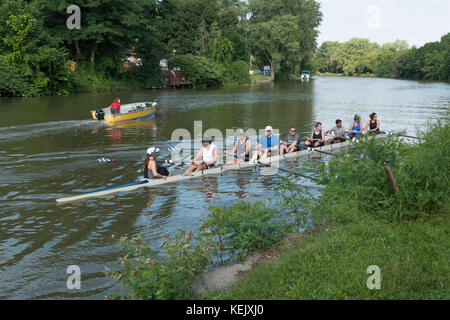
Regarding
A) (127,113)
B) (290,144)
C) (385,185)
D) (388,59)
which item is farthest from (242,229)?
(388,59)

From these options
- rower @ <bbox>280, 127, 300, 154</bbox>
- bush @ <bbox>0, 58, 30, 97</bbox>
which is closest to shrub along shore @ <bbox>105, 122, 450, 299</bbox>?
rower @ <bbox>280, 127, 300, 154</bbox>

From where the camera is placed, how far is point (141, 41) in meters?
53.4

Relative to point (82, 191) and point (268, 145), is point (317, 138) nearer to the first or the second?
point (268, 145)

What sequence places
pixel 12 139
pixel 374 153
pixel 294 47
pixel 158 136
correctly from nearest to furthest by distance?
pixel 374 153 → pixel 12 139 → pixel 158 136 → pixel 294 47

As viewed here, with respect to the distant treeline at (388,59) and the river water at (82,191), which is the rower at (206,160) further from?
the distant treeline at (388,59)

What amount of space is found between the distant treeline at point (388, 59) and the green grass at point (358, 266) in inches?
3526

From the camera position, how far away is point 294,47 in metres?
73.4

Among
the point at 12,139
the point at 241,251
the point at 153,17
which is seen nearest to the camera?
the point at 241,251

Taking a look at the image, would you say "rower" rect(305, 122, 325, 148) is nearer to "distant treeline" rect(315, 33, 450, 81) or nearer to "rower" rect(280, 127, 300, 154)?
"rower" rect(280, 127, 300, 154)

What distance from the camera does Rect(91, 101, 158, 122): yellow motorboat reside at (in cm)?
2473

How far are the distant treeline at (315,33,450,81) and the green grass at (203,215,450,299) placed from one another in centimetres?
8956

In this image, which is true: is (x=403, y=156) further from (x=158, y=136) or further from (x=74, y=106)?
(x=74, y=106)
